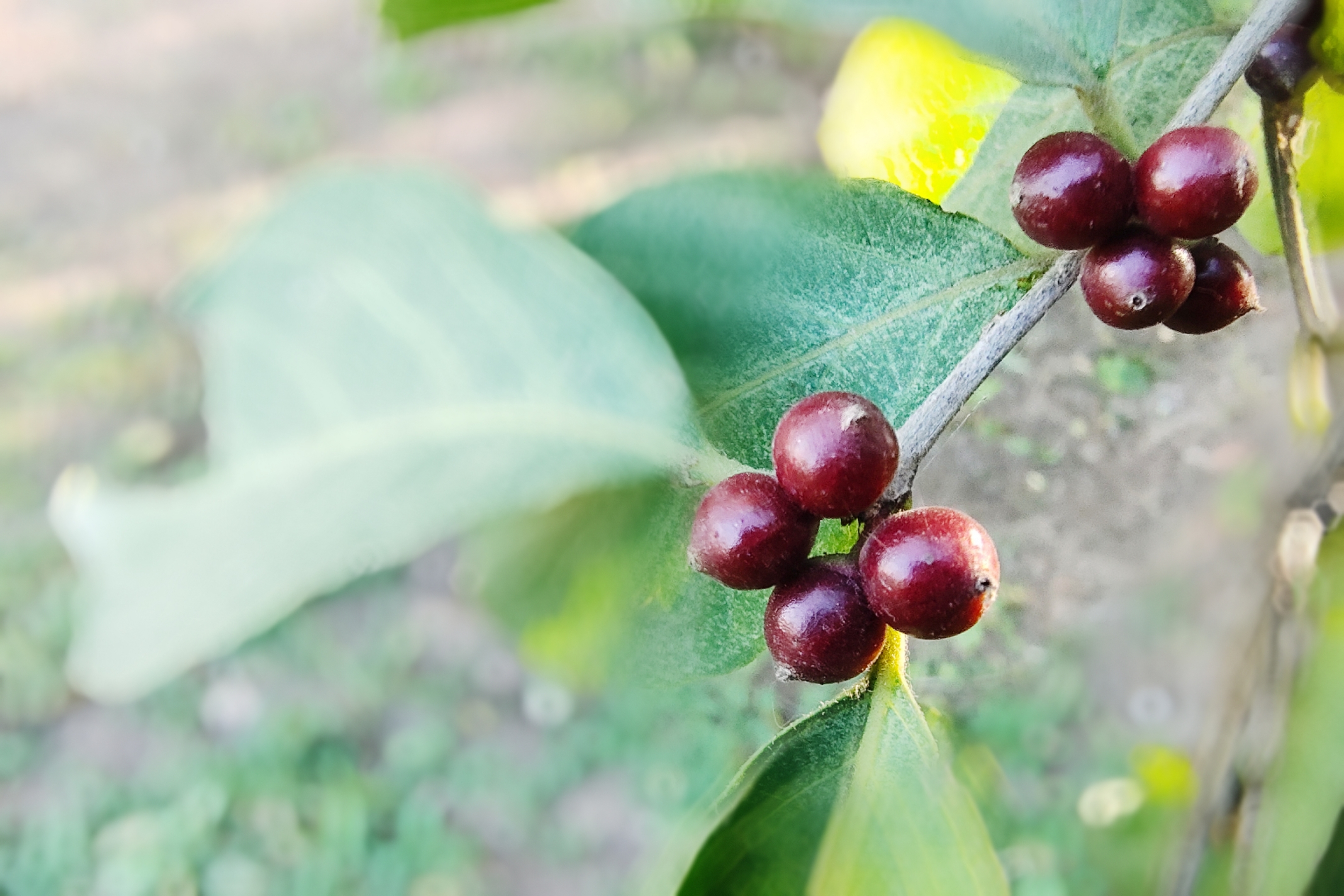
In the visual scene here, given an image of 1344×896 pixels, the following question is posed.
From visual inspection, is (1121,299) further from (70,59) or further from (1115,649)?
(70,59)

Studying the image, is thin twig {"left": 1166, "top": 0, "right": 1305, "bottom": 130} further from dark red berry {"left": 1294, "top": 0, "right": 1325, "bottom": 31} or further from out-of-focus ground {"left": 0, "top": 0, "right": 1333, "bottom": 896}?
out-of-focus ground {"left": 0, "top": 0, "right": 1333, "bottom": 896}

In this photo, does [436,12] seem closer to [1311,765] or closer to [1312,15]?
[1312,15]

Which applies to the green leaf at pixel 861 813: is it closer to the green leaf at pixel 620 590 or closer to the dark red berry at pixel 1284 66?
the green leaf at pixel 620 590

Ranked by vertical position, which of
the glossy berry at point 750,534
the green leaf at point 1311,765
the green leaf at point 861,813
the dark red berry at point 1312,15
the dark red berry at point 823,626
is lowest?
the green leaf at point 1311,765

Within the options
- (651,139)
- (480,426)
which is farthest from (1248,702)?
(651,139)

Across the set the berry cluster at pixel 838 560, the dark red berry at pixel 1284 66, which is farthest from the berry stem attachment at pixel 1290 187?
the berry cluster at pixel 838 560

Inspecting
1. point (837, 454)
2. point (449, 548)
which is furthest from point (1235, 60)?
point (449, 548)
